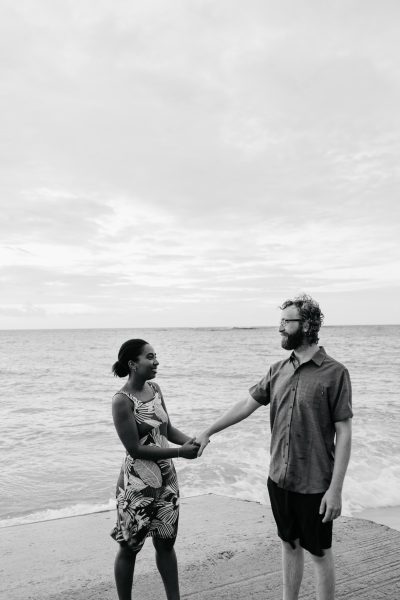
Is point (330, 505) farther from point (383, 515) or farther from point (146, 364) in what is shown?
point (383, 515)

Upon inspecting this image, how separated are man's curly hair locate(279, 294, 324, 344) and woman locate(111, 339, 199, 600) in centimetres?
96

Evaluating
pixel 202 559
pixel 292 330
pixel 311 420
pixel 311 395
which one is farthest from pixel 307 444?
pixel 202 559

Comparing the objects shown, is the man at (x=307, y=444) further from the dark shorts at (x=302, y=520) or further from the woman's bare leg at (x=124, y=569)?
the woman's bare leg at (x=124, y=569)

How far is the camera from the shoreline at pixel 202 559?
12.6ft

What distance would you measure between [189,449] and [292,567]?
967 millimetres

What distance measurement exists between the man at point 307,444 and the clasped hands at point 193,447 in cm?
51

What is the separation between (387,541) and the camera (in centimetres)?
475

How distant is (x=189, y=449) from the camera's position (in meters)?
3.28

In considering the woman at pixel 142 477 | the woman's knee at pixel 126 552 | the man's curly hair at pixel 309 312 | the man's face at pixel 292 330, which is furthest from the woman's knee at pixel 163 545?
the man's curly hair at pixel 309 312

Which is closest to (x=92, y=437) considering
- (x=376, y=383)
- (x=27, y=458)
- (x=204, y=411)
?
(x=27, y=458)

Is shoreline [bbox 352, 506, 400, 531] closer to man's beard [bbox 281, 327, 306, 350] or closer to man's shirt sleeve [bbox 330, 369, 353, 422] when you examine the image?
man's shirt sleeve [bbox 330, 369, 353, 422]

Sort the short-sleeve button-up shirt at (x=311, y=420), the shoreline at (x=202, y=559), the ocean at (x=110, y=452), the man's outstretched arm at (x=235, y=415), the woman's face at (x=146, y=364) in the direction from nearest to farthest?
the short-sleeve button-up shirt at (x=311, y=420)
the woman's face at (x=146, y=364)
the man's outstretched arm at (x=235, y=415)
the shoreline at (x=202, y=559)
the ocean at (x=110, y=452)

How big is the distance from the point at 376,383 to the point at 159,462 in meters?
21.2

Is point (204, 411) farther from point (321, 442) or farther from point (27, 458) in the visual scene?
point (321, 442)
